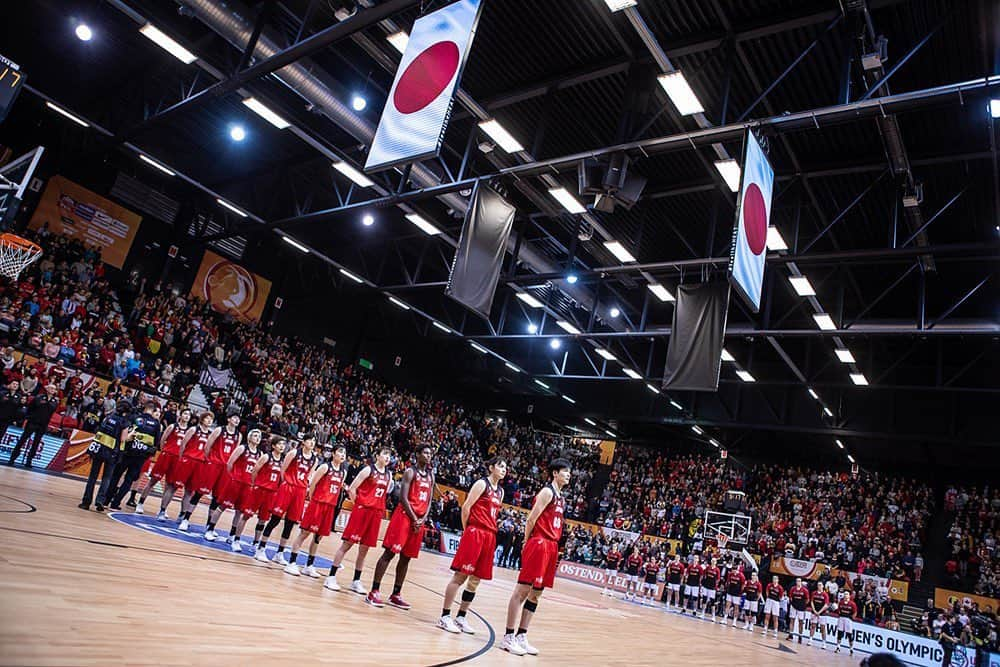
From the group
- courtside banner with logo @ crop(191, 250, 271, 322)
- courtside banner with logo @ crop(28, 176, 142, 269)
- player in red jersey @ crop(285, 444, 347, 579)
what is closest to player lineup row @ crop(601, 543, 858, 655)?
player in red jersey @ crop(285, 444, 347, 579)

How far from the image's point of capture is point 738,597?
1844 cm

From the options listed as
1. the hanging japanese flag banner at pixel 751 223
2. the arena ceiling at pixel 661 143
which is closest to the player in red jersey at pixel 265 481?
the arena ceiling at pixel 661 143

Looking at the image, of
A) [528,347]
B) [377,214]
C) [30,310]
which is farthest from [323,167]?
[528,347]

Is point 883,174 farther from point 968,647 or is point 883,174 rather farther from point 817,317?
point 968,647

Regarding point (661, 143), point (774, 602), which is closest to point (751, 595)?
point (774, 602)

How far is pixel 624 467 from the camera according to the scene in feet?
104

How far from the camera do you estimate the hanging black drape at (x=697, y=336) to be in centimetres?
1173

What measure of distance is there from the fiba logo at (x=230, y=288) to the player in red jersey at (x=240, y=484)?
16.8m

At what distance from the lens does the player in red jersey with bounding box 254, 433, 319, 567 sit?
866 centimetres

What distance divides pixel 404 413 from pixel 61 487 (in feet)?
57.4

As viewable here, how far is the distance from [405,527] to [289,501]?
257 centimetres

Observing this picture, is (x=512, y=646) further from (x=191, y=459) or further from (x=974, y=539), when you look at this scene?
(x=974, y=539)

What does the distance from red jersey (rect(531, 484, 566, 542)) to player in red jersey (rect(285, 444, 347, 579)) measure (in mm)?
3181

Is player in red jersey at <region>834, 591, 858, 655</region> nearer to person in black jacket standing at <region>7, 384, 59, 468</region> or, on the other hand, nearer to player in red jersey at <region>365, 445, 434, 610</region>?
player in red jersey at <region>365, 445, 434, 610</region>
